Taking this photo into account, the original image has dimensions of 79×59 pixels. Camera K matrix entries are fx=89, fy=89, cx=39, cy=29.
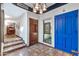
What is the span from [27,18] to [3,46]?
54 cm

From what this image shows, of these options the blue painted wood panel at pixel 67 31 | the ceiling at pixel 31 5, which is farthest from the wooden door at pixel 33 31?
the blue painted wood panel at pixel 67 31

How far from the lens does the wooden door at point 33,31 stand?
4.63 ft

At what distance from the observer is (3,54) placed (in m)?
1.24

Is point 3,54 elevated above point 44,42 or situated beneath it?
situated beneath

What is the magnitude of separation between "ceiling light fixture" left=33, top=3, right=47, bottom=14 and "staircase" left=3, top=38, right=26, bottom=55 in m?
0.52

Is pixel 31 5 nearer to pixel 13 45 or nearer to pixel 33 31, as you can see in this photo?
pixel 33 31

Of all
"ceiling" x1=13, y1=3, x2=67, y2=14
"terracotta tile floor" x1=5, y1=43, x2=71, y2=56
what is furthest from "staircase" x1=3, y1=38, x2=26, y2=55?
"ceiling" x1=13, y1=3, x2=67, y2=14

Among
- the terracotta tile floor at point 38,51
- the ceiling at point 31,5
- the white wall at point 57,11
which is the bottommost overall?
the terracotta tile floor at point 38,51

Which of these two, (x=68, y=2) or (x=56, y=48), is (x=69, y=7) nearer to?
(x=68, y=2)

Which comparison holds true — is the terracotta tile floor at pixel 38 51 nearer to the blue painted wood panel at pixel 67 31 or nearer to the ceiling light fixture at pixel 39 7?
the blue painted wood panel at pixel 67 31

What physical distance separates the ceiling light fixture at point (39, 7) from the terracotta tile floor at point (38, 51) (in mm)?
528

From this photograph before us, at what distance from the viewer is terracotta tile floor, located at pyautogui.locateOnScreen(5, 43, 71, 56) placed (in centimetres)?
128

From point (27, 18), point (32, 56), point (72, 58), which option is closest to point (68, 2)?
point (27, 18)

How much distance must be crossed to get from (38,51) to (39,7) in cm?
66
